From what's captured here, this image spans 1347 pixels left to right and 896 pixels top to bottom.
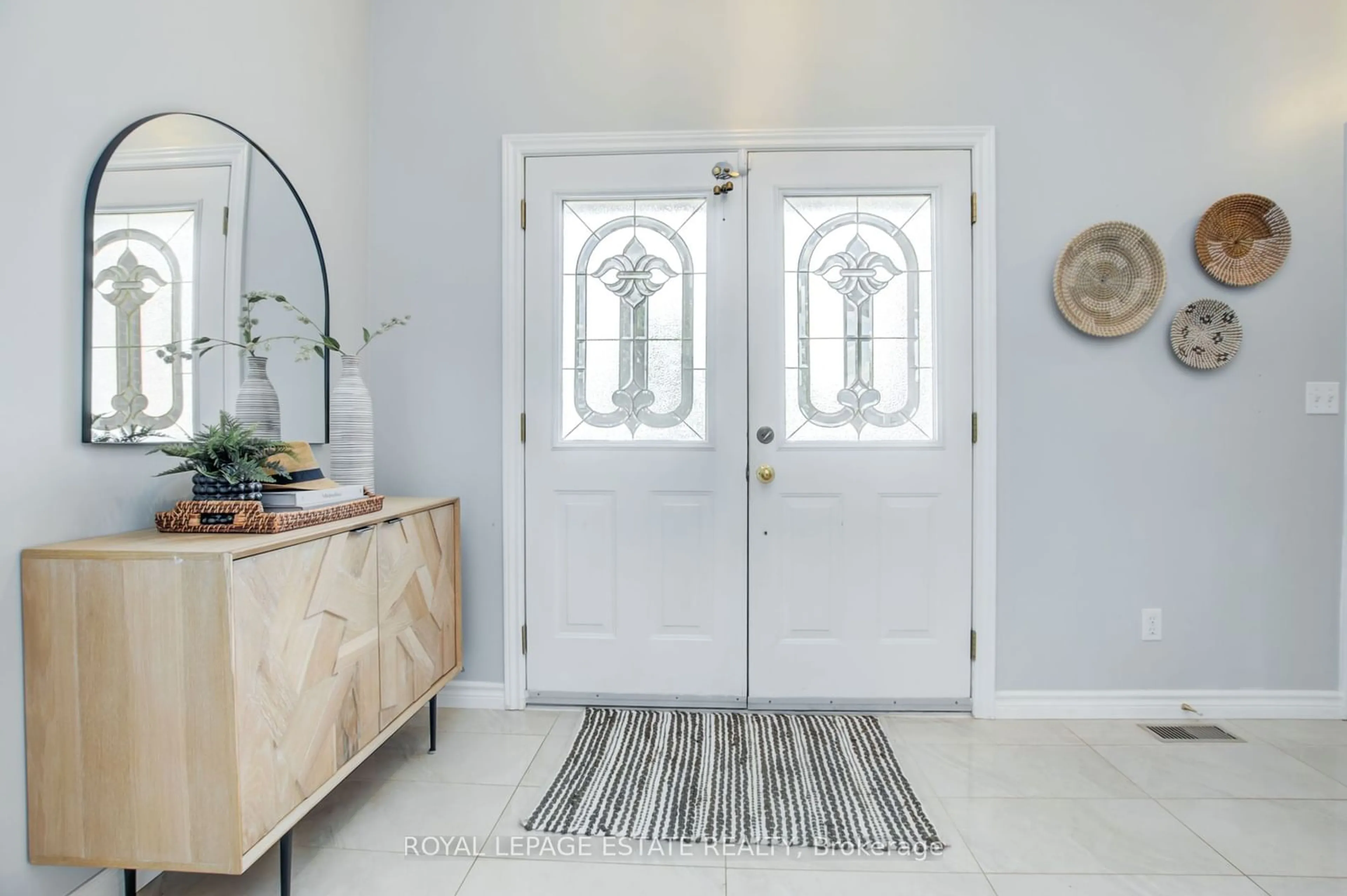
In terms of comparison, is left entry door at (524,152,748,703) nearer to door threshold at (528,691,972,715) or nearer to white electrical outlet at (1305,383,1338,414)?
door threshold at (528,691,972,715)

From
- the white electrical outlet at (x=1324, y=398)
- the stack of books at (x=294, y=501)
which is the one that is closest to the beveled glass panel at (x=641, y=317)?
the stack of books at (x=294, y=501)

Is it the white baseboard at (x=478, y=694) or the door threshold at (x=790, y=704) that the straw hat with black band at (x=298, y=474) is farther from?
the door threshold at (x=790, y=704)

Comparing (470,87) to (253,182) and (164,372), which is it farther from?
(164,372)

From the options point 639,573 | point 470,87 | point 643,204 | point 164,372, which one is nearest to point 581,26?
point 470,87

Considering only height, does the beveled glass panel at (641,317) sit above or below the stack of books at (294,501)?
above

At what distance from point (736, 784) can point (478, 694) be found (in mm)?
1039

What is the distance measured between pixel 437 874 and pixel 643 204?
2.07m

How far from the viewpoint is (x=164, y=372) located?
1.49 meters

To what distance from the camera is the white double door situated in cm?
236

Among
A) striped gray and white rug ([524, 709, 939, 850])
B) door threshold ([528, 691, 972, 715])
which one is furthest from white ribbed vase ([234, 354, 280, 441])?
door threshold ([528, 691, 972, 715])

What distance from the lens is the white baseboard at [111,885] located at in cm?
136

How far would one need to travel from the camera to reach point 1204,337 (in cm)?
229
